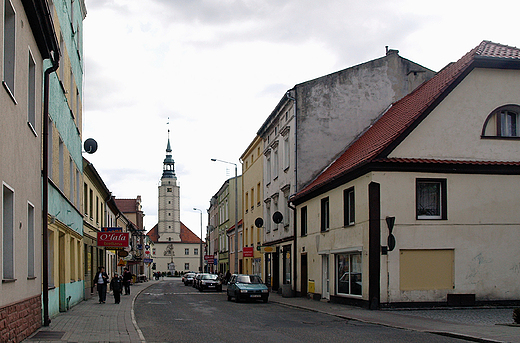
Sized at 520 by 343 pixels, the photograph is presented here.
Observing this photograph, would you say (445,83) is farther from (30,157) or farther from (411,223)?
(30,157)

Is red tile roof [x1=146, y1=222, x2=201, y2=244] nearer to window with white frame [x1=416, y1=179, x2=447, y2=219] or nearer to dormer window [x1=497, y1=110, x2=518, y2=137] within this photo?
window with white frame [x1=416, y1=179, x2=447, y2=219]

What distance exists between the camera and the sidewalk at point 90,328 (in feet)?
42.9

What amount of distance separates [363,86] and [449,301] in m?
14.1

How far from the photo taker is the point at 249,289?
90.2ft

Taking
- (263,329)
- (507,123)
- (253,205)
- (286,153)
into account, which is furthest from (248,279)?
(253,205)

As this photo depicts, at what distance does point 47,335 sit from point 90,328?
247 centimetres

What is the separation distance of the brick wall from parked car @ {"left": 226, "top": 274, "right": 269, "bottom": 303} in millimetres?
13821

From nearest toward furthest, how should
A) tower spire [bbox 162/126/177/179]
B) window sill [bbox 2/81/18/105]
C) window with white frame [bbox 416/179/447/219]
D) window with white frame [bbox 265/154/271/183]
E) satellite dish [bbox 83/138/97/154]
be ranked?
window sill [bbox 2/81/18/105]
window with white frame [bbox 416/179/447/219]
satellite dish [bbox 83/138/97/154]
window with white frame [bbox 265/154/271/183]
tower spire [bbox 162/126/177/179]

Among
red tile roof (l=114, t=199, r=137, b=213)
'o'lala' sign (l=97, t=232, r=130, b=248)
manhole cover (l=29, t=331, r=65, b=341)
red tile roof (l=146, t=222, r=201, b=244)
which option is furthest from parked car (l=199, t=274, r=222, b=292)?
red tile roof (l=146, t=222, r=201, b=244)

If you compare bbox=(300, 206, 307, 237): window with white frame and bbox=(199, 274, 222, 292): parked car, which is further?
bbox=(199, 274, 222, 292): parked car

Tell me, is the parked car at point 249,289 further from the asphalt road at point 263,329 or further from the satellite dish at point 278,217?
the asphalt road at point 263,329

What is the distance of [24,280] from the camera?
12.3 metres

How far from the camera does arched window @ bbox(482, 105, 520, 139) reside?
2211cm

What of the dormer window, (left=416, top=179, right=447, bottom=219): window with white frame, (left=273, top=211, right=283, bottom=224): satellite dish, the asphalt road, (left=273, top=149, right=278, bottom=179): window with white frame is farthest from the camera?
(left=273, top=149, right=278, bottom=179): window with white frame
